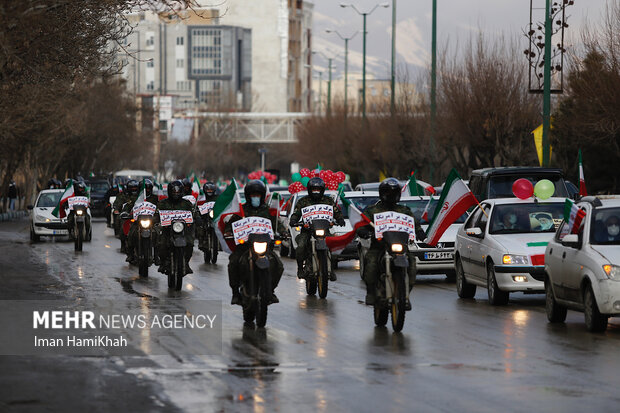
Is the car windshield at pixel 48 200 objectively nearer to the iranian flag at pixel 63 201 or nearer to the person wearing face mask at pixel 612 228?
Result: the iranian flag at pixel 63 201

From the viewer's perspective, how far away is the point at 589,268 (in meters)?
15.2

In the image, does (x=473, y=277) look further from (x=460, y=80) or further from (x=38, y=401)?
(x=460, y=80)

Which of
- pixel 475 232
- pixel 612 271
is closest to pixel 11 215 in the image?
pixel 475 232

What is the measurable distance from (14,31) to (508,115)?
31.0 m

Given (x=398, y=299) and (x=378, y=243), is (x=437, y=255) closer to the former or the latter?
(x=378, y=243)

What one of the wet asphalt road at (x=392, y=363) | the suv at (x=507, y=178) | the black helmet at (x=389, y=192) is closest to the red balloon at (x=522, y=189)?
the wet asphalt road at (x=392, y=363)

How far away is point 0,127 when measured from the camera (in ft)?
128

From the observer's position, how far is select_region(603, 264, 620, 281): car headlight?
48.4ft

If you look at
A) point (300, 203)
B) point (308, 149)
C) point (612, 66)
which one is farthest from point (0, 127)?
point (308, 149)

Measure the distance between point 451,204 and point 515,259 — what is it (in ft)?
4.70

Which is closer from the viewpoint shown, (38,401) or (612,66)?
(38,401)

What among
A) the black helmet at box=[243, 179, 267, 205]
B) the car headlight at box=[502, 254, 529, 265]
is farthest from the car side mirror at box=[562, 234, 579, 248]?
the black helmet at box=[243, 179, 267, 205]

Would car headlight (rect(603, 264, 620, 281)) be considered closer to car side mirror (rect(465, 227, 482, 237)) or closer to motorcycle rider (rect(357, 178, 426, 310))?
motorcycle rider (rect(357, 178, 426, 310))

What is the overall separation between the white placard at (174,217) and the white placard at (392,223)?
6.81 metres
